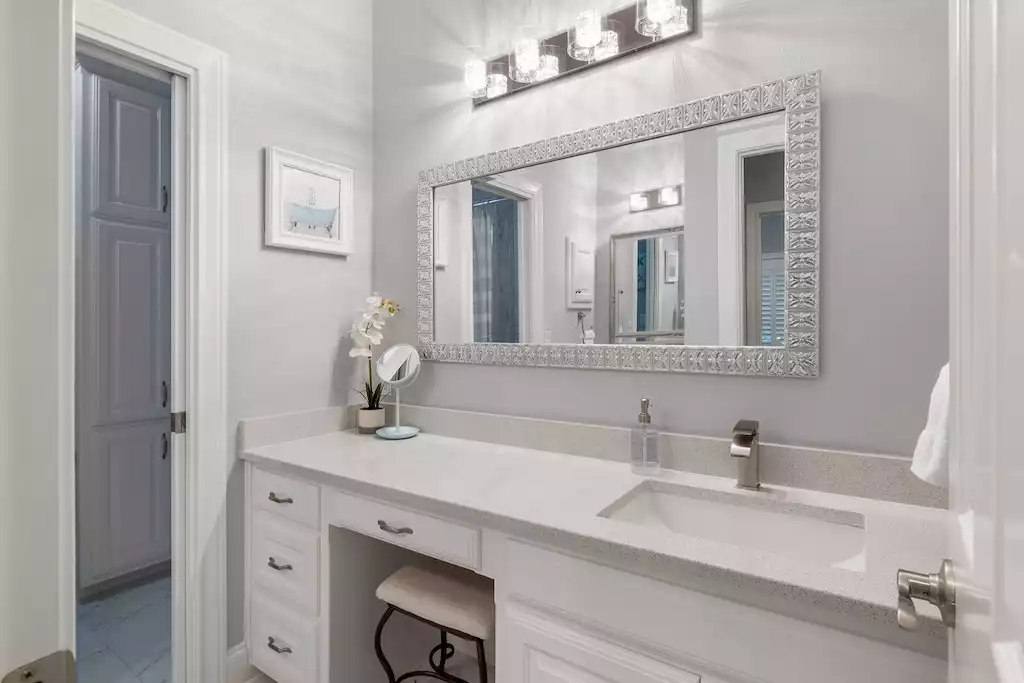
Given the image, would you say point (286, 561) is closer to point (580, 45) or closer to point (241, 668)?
point (241, 668)

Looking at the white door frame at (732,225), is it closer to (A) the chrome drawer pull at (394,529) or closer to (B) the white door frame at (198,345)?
(A) the chrome drawer pull at (394,529)

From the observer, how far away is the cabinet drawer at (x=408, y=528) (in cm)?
119

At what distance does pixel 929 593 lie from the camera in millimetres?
562

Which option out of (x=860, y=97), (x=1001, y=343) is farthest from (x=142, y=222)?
(x=1001, y=343)

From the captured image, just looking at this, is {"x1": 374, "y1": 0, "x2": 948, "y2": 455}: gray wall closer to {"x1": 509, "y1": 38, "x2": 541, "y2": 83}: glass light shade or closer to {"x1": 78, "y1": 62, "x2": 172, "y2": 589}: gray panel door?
{"x1": 509, "y1": 38, "x2": 541, "y2": 83}: glass light shade

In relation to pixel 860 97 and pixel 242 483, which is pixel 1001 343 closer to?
pixel 860 97

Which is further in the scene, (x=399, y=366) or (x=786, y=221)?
(x=399, y=366)

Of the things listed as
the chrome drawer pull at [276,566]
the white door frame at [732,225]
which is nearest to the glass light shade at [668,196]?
the white door frame at [732,225]

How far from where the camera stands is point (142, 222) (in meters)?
2.46

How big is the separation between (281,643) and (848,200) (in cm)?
199

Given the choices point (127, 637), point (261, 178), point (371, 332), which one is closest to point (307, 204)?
point (261, 178)

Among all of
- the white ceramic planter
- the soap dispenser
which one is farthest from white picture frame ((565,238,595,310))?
the white ceramic planter

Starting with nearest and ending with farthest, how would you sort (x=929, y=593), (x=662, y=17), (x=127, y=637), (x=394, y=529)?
(x=929, y=593) < (x=394, y=529) < (x=662, y=17) < (x=127, y=637)

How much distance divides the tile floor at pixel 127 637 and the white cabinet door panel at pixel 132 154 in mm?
Result: 1730
